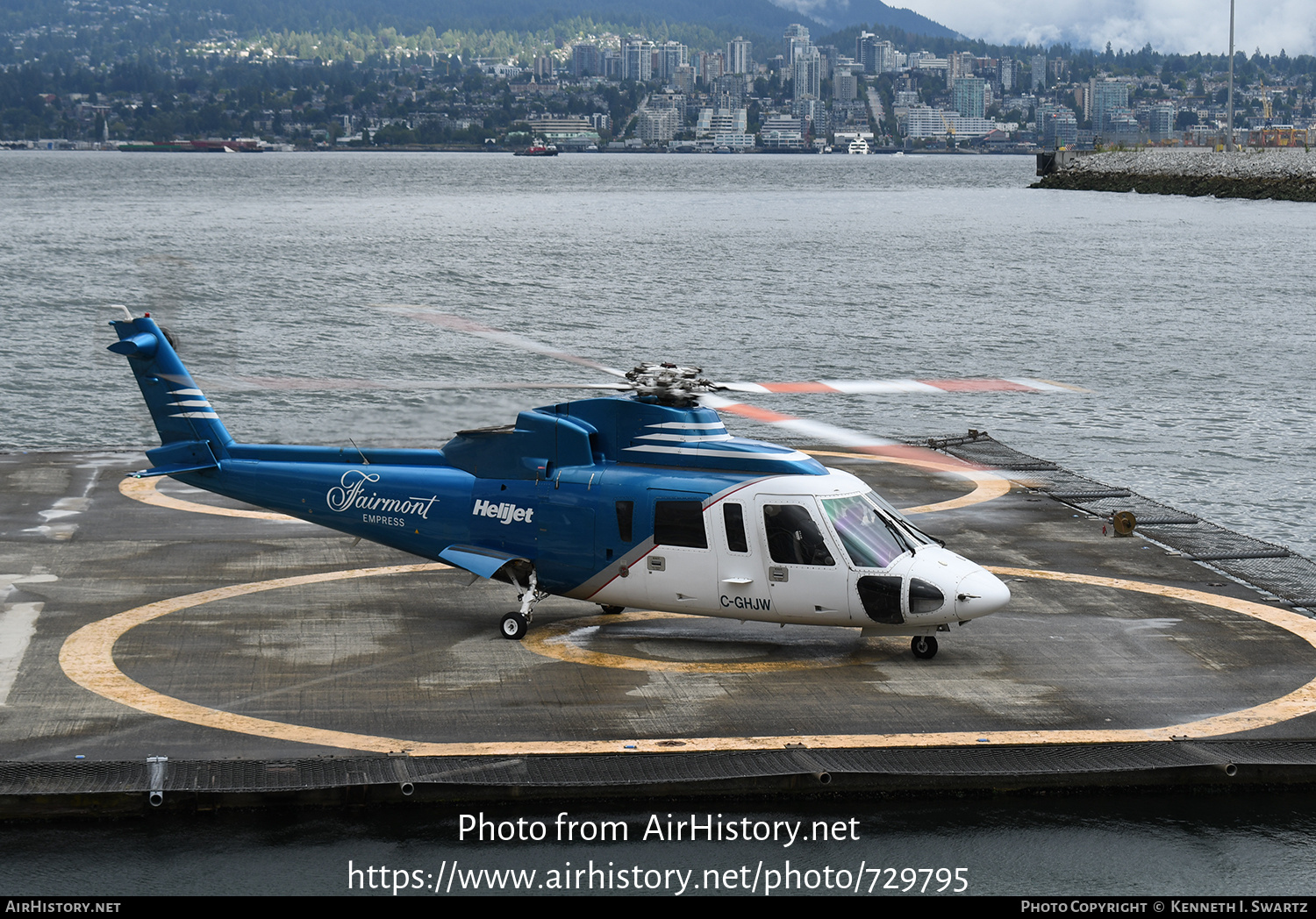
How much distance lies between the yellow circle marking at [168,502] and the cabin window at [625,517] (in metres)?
9.24

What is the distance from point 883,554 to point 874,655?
1.44 metres

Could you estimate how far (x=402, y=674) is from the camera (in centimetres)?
1811

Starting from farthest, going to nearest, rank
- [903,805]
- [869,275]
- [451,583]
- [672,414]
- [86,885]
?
[869,275] → [451,583] → [672,414] → [903,805] → [86,885]

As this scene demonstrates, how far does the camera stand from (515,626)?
19453mm

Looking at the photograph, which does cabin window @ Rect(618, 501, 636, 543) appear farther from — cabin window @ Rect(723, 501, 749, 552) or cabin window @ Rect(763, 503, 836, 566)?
cabin window @ Rect(763, 503, 836, 566)

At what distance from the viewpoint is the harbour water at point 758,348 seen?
1434 centimetres

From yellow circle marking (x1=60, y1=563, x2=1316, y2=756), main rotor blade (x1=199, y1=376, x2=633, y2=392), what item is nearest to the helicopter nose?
yellow circle marking (x1=60, y1=563, x2=1316, y2=756)

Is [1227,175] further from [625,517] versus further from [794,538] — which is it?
[625,517]

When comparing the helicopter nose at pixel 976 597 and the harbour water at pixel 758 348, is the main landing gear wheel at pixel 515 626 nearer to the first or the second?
the harbour water at pixel 758 348

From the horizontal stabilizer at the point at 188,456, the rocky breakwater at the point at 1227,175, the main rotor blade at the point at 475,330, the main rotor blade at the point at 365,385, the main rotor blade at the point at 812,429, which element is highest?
the rocky breakwater at the point at 1227,175

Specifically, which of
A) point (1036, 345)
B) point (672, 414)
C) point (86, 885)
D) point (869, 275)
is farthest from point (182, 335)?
point (86, 885)

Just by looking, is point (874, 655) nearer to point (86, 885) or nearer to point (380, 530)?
point (380, 530)

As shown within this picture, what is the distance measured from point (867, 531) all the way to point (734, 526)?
1.67 m

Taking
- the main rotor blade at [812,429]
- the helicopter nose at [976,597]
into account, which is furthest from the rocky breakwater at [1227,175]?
the helicopter nose at [976,597]
